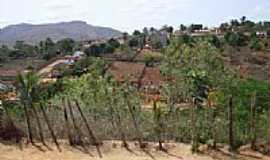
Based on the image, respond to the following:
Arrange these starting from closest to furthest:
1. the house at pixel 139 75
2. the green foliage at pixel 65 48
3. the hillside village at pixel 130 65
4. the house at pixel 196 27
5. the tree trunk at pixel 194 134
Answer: the tree trunk at pixel 194 134, the house at pixel 139 75, the hillside village at pixel 130 65, the green foliage at pixel 65 48, the house at pixel 196 27

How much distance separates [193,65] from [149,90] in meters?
8.77

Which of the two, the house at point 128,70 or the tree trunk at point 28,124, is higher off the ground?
the tree trunk at point 28,124

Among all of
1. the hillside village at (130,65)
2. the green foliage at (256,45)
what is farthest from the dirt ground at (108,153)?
the green foliage at (256,45)

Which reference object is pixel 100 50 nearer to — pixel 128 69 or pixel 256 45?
pixel 128 69

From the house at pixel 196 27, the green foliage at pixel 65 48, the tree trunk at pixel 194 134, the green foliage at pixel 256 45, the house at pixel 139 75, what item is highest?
the house at pixel 196 27

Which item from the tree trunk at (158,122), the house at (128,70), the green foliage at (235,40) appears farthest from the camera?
the green foliage at (235,40)

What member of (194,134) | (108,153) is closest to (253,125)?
(194,134)

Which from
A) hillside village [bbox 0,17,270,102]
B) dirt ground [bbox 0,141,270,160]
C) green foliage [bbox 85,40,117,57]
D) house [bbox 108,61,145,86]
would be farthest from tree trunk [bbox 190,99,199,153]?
green foliage [bbox 85,40,117,57]

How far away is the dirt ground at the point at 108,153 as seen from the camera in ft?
40.1

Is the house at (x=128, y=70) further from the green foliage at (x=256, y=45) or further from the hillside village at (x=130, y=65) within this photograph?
the green foliage at (x=256, y=45)

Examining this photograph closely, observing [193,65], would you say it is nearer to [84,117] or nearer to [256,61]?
[84,117]

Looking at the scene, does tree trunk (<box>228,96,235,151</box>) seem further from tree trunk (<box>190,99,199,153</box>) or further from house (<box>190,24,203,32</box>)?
house (<box>190,24,203,32</box>)

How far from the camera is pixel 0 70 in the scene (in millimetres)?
61281

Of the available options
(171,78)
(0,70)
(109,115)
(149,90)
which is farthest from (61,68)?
(109,115)
